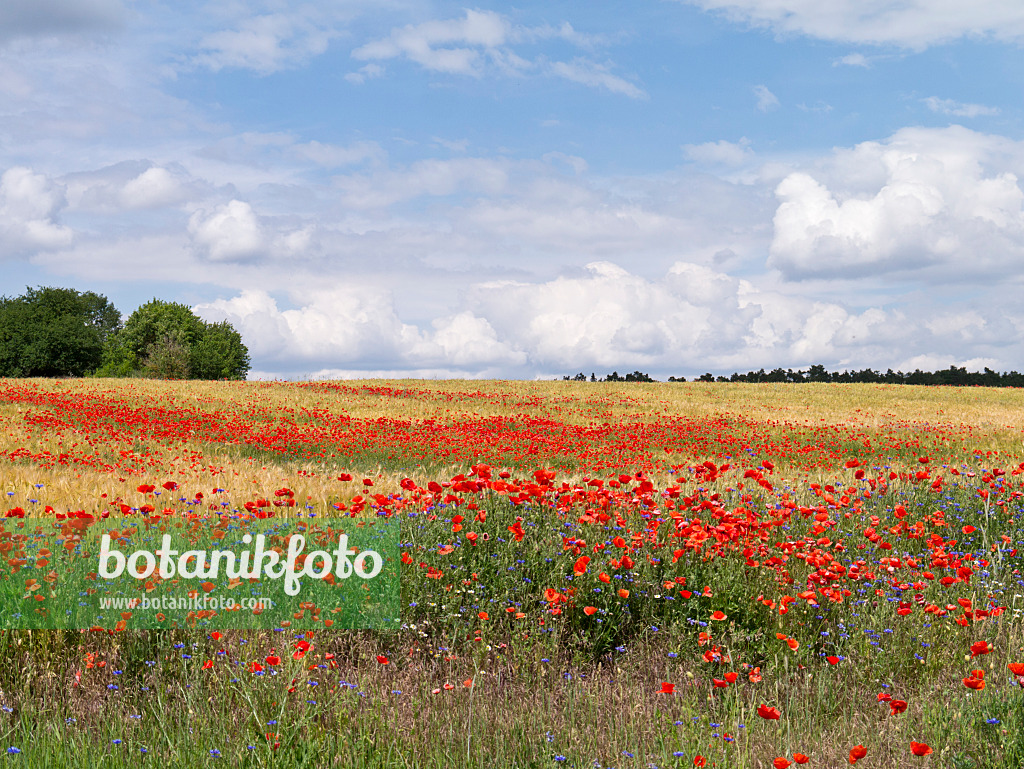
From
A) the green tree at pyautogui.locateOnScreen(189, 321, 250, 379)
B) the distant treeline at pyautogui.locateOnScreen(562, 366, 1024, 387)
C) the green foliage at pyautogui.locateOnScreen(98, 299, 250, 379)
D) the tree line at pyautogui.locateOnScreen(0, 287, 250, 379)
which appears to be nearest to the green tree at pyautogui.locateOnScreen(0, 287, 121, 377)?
the tree line at pyautogui.locateOnScreen(0, 287, 250, 379)

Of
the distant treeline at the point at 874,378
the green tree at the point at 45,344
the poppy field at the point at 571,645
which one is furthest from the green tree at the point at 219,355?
the poppy field at the point at 571,645

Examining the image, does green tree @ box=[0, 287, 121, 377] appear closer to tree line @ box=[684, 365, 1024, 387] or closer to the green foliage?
the green foliage

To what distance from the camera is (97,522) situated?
687 cm

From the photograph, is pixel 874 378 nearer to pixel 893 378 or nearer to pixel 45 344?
pixel 893 378

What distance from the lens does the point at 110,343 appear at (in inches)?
3221

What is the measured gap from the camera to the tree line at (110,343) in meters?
69.8

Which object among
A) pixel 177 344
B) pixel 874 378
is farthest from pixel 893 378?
pixel 177 344

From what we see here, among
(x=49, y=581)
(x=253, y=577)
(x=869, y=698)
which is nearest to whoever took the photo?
(x=869, y=698)

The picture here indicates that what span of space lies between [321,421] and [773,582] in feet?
66.1

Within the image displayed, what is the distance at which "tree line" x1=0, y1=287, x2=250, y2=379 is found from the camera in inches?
2749

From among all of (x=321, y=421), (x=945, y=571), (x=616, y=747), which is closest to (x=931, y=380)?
(x=321, y=421)

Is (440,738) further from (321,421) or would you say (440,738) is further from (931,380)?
(931,380)

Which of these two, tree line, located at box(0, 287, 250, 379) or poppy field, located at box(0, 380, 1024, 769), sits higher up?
tree line, located at box(0, 287, 250, 379)

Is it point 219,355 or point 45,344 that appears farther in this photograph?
point 219,355
